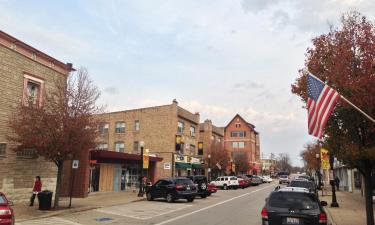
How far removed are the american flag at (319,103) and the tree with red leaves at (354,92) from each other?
108 cm

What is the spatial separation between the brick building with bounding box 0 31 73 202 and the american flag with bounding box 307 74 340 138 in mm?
15275

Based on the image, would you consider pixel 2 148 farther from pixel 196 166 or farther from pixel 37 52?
pixel 196 166

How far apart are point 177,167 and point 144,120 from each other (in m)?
7.69

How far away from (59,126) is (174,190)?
31.4 ft

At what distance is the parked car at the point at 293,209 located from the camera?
9.88m

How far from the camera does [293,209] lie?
33.1 feet

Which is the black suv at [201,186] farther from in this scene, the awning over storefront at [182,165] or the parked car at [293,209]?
the parked car at [293,209]

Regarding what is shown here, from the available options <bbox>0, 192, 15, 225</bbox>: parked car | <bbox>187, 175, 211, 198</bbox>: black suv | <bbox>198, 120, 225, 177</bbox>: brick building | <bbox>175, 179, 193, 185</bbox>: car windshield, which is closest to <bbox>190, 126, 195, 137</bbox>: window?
<bbox>198, 120, 225, 177</bbox>: brick building

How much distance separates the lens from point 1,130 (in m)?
21.6

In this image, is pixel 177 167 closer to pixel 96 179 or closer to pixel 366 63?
pixel 96 179

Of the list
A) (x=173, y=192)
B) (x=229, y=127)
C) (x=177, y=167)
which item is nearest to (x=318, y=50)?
(x=173, y=192)

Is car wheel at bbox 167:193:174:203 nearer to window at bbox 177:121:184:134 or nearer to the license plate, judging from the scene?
the license plate

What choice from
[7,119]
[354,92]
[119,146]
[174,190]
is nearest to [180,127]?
[119,146]

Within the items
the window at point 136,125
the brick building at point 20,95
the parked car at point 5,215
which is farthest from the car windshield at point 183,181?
the window at point 136,125
